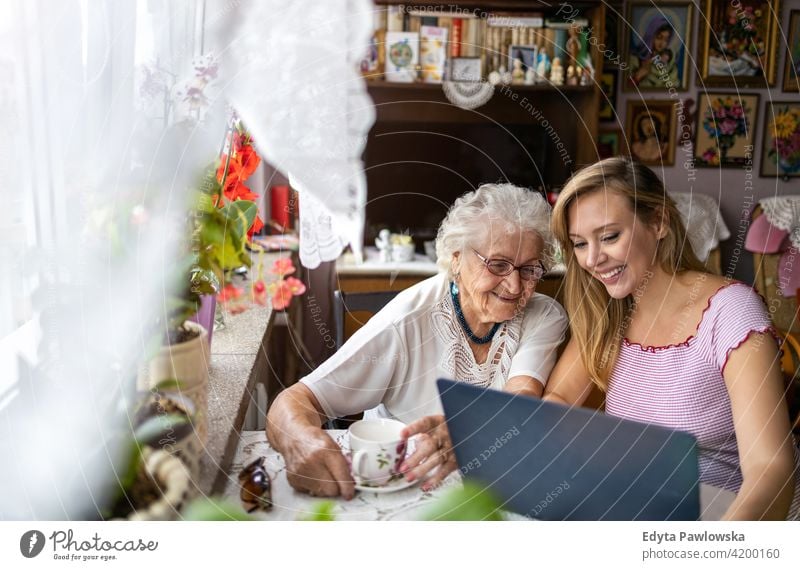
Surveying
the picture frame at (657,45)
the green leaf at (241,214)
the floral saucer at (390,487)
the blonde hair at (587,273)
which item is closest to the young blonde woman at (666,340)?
the blonde hair at (587,273)

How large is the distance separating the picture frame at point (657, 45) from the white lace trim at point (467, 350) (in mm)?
310

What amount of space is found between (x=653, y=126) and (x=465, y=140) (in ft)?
0.73

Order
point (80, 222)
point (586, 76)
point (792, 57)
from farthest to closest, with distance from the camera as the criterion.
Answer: point (586, 76)
point (792, 57)
point (80, 222)

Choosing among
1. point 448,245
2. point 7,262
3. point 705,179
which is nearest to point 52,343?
point 7,262

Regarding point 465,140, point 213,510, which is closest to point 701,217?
point 465,140

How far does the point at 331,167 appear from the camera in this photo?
2.29ft

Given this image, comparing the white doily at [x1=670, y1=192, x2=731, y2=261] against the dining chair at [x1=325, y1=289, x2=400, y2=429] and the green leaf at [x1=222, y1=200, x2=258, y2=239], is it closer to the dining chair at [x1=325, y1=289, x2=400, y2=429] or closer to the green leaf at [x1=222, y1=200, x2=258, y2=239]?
the dining chair at [x1=325, y1=289, x2=400, y2=429]

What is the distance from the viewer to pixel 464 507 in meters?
0.62

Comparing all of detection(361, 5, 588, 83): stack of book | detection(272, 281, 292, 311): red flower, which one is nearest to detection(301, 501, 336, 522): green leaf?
detection(272, 281, 292, 311): red flower

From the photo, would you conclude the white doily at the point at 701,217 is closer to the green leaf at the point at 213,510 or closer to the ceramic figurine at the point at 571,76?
the ceramic figurine at the point at 571,76

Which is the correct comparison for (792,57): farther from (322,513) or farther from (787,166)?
(322,513)

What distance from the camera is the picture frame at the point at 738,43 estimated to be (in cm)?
67
